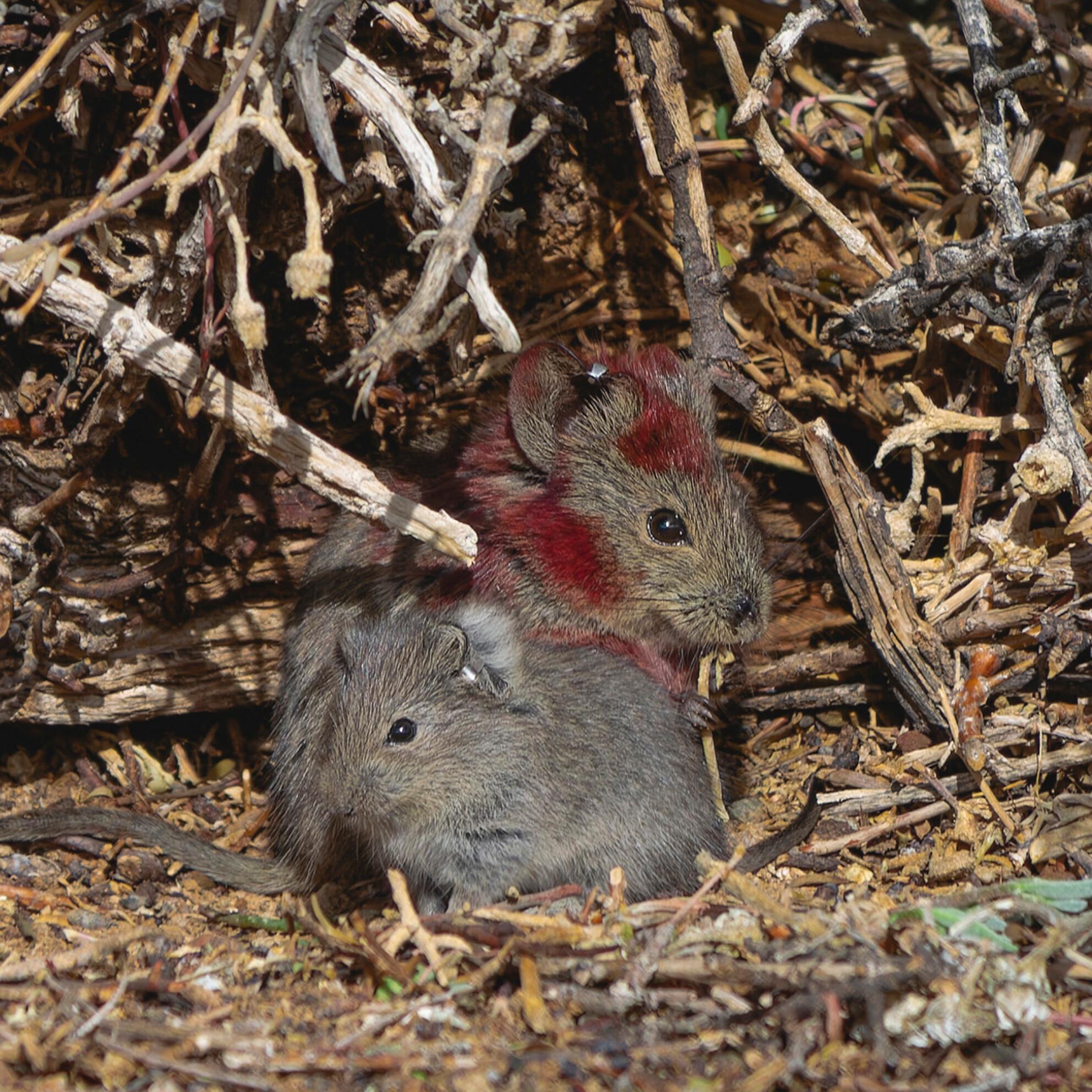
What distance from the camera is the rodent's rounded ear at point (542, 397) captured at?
165 inches

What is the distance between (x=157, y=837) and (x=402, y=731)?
3.51 feet

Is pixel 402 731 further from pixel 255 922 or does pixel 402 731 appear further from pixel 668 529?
pixel 668 529

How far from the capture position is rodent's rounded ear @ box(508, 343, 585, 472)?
4.18 metres

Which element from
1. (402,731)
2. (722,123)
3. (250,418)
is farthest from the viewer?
(722,123)

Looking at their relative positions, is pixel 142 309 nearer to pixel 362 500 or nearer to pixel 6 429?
pixel 6 429

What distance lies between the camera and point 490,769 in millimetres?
3904

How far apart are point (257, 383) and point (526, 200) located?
1469 mm

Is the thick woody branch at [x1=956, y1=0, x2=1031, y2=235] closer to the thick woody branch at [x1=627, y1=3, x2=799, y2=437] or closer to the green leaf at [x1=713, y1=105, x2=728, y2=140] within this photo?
the thick woody branch at [x1=627, y1=3, x2=799, y2=437]

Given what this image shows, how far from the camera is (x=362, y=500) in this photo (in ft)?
11.7

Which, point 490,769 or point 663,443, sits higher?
point 663,443

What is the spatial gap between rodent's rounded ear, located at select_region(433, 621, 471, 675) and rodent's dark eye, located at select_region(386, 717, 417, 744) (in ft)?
0.71

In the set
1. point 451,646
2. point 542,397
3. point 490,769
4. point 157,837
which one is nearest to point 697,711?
point 490,769

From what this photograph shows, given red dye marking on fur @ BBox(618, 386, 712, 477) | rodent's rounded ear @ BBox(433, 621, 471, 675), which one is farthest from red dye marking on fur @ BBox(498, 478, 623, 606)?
rodent's rounded ear @ BBox(433, 621, 471, 675)

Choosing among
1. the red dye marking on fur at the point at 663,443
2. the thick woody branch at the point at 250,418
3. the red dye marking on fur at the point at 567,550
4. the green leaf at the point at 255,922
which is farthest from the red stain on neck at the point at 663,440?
the green leaf at the point at 255,922
